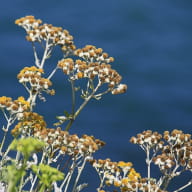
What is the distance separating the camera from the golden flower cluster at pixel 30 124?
118 inches

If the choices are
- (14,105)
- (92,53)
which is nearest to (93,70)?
(92,53)

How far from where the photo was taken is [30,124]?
302 centimetres

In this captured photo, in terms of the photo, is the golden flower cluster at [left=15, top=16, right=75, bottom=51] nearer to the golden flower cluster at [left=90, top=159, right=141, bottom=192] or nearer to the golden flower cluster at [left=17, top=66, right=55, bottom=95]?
the golden flower cluster at [left=17, top=66, right=55, bottom=95]

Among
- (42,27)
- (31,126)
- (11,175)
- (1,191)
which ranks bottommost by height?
(11,175)

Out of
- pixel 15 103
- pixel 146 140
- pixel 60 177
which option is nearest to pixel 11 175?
pixel 60 177

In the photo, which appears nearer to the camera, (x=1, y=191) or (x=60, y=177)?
(x=60, y=177)

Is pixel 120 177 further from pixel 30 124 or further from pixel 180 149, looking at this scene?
pixel 30 124

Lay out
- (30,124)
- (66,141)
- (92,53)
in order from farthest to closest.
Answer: (92,53) → (30,124) → (66,141)

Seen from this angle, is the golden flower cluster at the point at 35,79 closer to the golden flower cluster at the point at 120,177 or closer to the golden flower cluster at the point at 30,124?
the golden flower cluster at the point at 30,124

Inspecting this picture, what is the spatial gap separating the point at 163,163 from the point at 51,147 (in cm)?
54

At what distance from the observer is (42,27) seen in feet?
10.5

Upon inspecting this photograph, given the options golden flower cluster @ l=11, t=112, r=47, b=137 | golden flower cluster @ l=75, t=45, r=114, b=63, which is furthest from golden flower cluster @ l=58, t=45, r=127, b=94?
golden flower cluster @ l=11, t=112, r=47, b=137

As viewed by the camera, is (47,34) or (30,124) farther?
(47,34)

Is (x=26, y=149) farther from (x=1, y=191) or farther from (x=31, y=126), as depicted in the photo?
(x=1, y=191)
